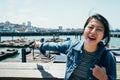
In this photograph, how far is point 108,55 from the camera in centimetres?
209

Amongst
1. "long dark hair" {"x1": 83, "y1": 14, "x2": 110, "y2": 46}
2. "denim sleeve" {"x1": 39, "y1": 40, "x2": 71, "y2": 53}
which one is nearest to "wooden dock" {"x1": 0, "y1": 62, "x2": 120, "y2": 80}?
"denim sleeve" {"x1": 39, "y1": 40, "x2": 71, "y2": 53}

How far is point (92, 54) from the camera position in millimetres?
2162

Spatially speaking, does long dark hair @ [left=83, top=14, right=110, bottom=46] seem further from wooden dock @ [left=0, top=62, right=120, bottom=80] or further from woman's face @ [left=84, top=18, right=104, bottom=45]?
wooden dock @ [left=0, top=62, right=120, bottom=80]

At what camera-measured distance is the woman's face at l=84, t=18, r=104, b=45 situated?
2115 millimetres

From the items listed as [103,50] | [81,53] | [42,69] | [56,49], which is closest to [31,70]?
[42,69]

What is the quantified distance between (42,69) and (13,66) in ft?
1.25

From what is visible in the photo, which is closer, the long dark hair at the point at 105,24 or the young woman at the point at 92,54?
the young woman at the point at 92,54

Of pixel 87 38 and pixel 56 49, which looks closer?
pixel 87 38

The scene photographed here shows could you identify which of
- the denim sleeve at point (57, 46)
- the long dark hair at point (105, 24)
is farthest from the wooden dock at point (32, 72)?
the long dark hair at point (105, 24)

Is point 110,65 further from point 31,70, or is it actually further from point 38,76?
point 31,70

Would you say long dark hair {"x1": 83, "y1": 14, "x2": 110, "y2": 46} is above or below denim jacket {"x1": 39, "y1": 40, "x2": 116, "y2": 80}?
above

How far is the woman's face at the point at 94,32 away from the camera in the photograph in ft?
6.94

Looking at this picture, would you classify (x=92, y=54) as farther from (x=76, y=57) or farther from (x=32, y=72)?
(x=32, y=72)

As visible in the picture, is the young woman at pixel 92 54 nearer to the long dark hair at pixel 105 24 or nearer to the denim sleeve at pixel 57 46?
the long dark hair at pixel 105 24
